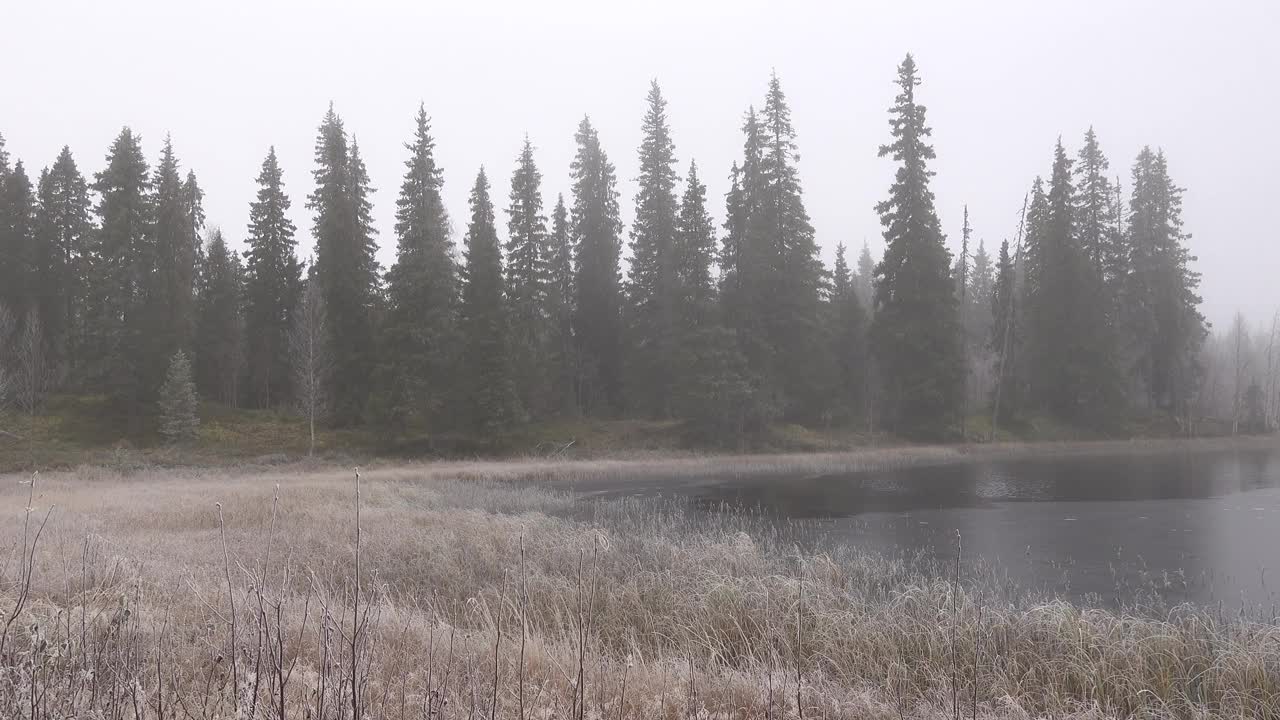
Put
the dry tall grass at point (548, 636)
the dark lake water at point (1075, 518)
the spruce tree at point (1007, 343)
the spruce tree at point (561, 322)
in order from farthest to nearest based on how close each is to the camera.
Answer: the spruce tree at point (1007, 343) → the spruce tree at point (561, 322) → the dark lake water at point (1075, 518) → the dry tall grass at point (548, 636)

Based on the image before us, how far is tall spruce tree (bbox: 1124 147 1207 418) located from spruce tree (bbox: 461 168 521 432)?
3921cm

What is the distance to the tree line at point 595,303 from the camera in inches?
1443

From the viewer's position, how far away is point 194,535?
1174cm

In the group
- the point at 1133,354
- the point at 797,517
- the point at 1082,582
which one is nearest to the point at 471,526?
the point at 797,517

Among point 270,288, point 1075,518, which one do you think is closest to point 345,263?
point 270,288

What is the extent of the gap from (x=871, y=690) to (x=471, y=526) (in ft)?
30.0

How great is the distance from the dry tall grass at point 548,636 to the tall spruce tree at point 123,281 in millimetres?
28576

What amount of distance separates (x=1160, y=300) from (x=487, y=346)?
137 ft

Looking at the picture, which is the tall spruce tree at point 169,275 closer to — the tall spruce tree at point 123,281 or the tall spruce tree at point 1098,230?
the tall spruce tree at point 123,281

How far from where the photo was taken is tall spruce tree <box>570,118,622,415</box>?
145 ft

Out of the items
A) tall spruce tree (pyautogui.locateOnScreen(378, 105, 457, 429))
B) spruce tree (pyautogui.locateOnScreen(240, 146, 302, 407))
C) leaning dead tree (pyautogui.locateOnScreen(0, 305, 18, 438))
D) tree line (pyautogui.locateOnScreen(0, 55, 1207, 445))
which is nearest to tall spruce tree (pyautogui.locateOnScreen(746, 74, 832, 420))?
tree line (pyautogui.locateOnScreen(0, 55, 1207, 445))

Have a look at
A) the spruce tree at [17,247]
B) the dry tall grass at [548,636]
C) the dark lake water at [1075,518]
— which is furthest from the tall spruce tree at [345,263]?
the dry tall grass at [548,636]

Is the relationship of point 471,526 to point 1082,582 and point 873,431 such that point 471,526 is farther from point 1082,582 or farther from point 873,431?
point 873,431

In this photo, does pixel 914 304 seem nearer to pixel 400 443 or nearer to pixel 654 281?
pixel 654 281
